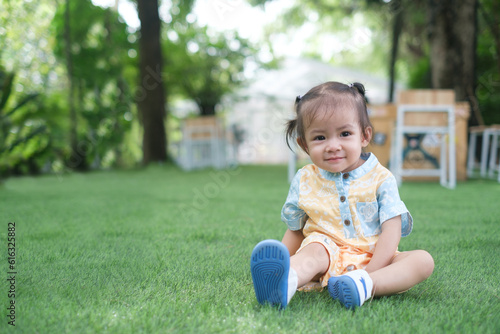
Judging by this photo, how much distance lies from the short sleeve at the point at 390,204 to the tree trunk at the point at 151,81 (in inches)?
281

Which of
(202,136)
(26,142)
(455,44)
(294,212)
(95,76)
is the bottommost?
(202,136)

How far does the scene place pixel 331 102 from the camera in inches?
53.0

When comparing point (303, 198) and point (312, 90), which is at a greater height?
point (312, 90)

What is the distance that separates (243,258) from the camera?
168cm

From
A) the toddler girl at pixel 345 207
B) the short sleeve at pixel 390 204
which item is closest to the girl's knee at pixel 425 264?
the toddler girl at pixel 345 207

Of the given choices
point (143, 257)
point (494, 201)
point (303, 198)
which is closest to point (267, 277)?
point (303, 198)

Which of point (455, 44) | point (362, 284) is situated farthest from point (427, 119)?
point (362, 284)

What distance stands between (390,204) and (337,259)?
243 mm

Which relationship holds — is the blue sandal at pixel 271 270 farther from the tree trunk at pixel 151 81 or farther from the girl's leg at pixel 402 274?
the tree trunk at pixel 151 81

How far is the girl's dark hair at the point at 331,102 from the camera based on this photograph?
1.35 m

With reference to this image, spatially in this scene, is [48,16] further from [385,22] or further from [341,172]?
[341,172]

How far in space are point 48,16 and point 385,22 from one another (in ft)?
29.6

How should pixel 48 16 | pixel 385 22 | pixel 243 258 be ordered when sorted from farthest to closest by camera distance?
pixel 385 22, pixel 48 16, pixel 243 258

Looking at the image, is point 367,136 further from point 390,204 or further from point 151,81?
point 151,81
